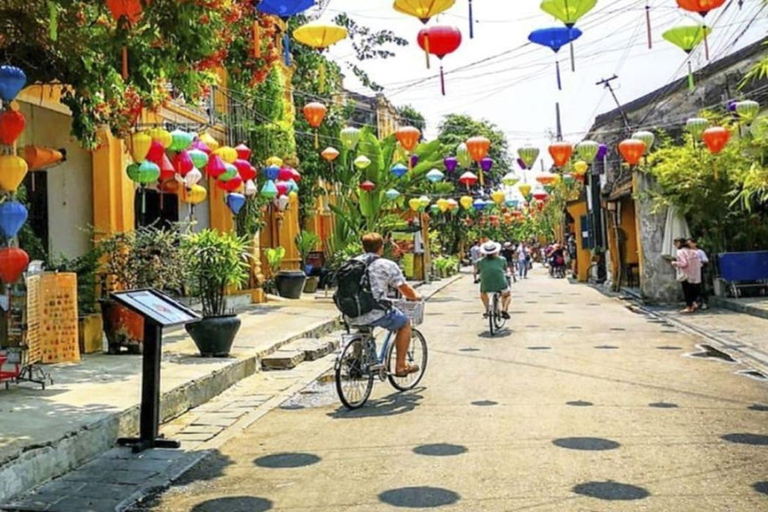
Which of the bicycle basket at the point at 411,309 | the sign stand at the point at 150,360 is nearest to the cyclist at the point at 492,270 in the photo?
the bicycle basket at the point at 411,309

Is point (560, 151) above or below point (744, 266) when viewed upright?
above

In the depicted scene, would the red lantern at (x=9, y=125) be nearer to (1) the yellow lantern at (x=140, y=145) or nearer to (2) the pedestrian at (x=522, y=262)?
(1) the yellow lantern at (x=140, y=145)

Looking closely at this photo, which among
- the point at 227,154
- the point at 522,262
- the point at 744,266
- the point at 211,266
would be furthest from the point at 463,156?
the point at 522,262

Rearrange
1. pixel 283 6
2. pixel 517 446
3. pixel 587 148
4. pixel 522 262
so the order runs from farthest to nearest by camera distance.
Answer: pixel 522 262, pixel 587 148, pixel 283 6, pixel 517 446

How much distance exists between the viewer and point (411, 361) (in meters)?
9.04

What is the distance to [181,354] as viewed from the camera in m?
10.9

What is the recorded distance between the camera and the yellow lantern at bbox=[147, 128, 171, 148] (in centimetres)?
1188

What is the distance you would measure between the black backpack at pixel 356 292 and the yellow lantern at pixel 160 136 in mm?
5156

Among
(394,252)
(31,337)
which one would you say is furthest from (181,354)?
(394,252)

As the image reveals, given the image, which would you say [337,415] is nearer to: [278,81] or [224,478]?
[224,478]

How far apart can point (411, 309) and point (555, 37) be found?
3.73 m

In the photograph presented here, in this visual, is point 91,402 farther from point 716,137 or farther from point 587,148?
point 587,148

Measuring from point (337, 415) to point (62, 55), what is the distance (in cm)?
463

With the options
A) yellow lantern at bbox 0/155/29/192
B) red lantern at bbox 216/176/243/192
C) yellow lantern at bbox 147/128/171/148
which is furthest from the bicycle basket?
red lantern at bbox 216/176/243/192
